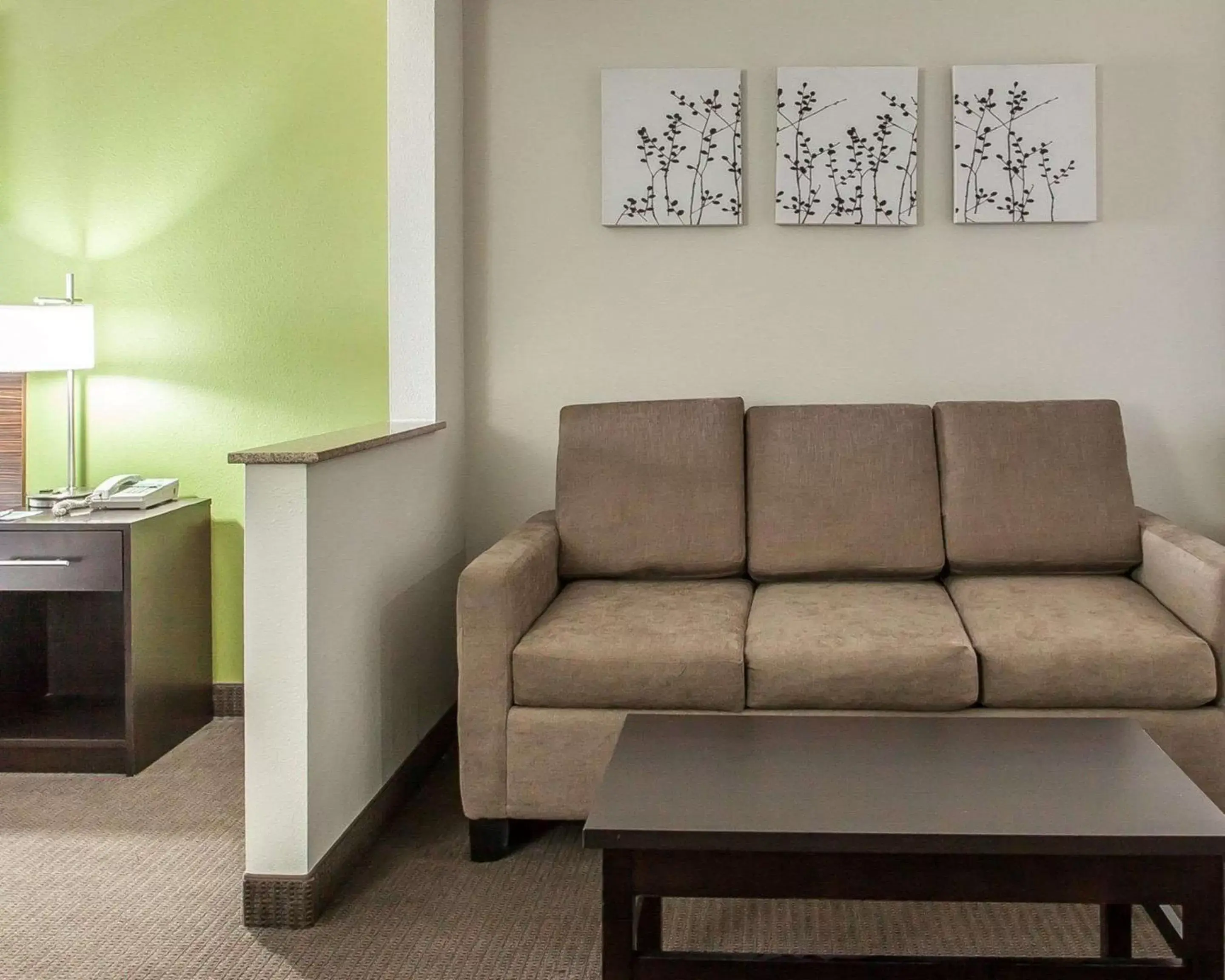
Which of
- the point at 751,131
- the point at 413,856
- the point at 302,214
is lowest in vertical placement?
the point at 413,856

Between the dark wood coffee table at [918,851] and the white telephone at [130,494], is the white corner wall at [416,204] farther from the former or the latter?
the dark wood coffee table at [918,851]

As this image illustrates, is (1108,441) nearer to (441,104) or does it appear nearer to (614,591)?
(614,591)

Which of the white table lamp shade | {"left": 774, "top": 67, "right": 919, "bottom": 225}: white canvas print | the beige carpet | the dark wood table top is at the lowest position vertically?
the beige carpet

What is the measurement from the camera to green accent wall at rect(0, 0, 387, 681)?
3.59 metres

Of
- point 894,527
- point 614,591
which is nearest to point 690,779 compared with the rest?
point 614,591

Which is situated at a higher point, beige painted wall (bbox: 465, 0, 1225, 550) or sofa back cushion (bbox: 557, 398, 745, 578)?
beige painted wall (bbox: 465, 0, 1225, 550)

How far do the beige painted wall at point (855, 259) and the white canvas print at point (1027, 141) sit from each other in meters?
0.06

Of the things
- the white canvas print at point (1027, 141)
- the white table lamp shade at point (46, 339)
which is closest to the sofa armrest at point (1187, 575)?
the white canvas print at point (1027, 141)

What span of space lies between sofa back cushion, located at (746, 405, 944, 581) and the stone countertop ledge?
920mm

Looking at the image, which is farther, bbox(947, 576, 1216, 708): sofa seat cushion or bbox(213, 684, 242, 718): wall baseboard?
bbox(213, 684, 242, 718): wall baseboard

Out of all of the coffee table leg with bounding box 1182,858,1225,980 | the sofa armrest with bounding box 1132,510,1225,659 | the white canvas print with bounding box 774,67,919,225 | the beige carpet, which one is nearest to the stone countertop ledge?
the beige carpet

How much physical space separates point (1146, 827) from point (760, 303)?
7.38 ft

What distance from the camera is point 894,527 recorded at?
3.19 metres

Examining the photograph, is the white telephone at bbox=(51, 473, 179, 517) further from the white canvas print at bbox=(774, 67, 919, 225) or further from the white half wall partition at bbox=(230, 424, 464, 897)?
the white canvas print at bbox=(774, 67, 919, 225)
